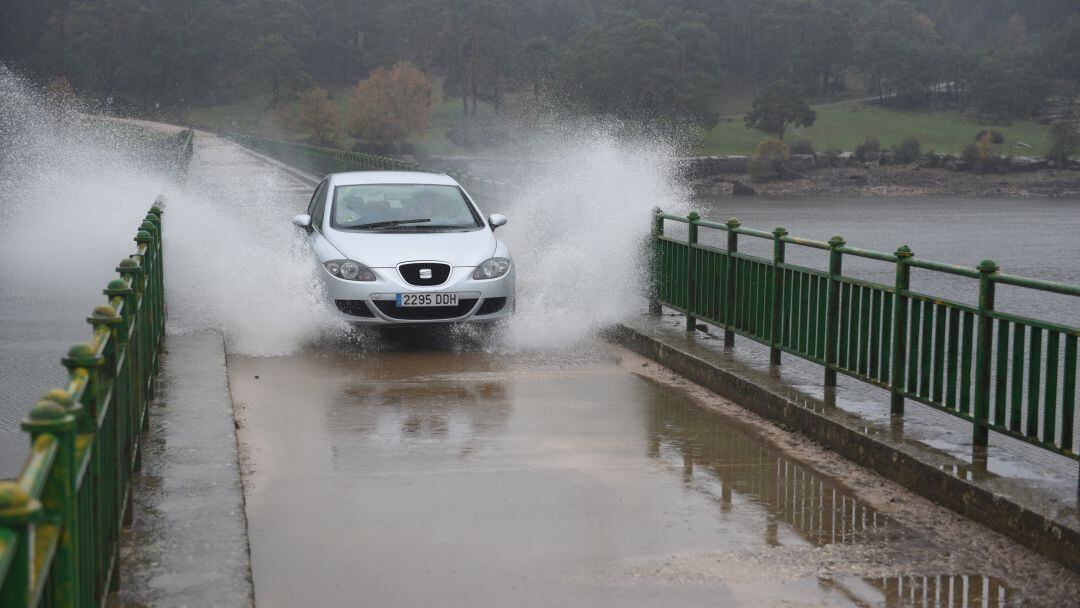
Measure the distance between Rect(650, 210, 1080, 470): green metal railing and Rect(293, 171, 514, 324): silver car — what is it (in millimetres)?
1817

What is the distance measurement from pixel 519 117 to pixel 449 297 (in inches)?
4615

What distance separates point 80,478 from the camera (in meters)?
3.84

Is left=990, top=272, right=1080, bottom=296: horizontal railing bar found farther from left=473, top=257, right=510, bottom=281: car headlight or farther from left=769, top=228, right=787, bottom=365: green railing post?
left=473, top=257, right=510, bottom=281: car headlight

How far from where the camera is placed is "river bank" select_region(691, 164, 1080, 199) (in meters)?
92.9

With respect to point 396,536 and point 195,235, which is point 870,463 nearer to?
point 396,536

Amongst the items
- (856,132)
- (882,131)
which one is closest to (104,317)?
(856,132)

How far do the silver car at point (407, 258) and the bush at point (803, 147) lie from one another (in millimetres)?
98132

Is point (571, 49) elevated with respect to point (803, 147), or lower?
elevated

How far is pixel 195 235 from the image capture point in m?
18.8

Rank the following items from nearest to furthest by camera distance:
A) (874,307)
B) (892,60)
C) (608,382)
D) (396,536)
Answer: (396,536), (874,307), (608,382), (892,60)

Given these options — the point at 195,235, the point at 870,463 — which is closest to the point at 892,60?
the point at 195,235

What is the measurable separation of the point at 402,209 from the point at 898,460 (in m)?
6.87

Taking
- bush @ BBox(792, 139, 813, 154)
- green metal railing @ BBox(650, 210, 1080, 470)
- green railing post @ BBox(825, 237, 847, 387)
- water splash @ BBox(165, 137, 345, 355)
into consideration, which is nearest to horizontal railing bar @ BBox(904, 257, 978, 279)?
green metal railing @ BBox(650, 210, 1080, 470)

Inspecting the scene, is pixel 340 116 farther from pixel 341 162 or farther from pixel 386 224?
pixel 386 224
